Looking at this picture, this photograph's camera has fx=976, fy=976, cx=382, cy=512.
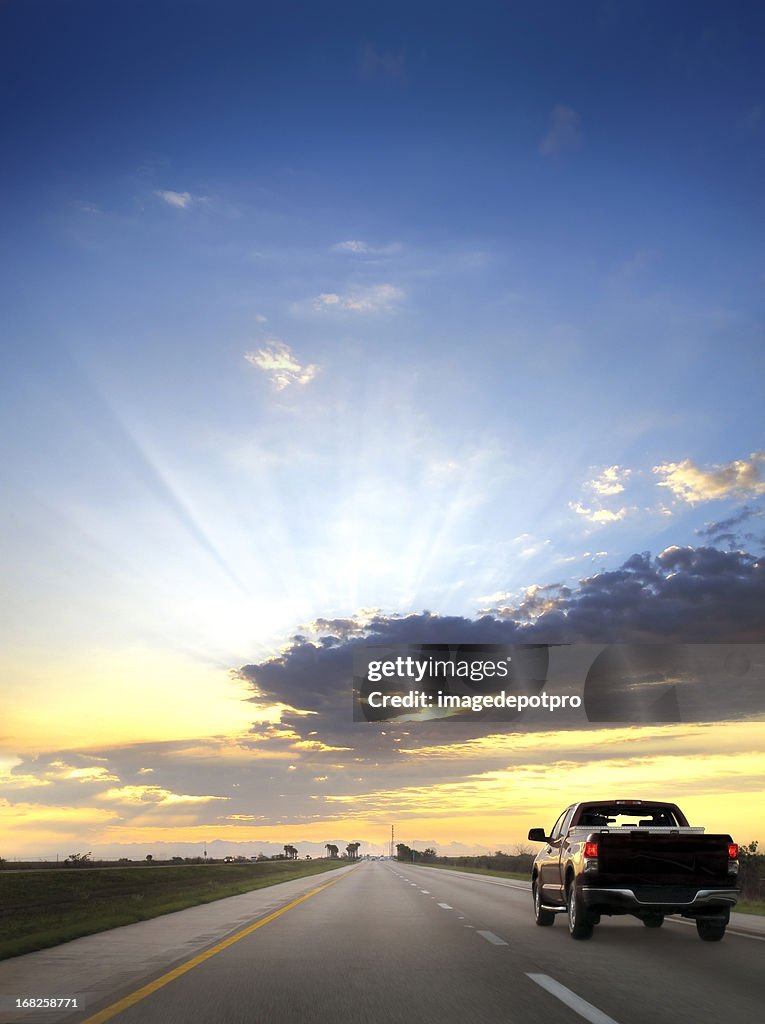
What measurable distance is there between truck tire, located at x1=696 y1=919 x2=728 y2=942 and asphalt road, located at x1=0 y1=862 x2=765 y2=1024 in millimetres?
188

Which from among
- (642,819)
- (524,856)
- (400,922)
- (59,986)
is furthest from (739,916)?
(524,856)

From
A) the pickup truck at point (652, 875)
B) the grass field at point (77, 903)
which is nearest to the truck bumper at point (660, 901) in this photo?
the pickup truck at point (652, 875)

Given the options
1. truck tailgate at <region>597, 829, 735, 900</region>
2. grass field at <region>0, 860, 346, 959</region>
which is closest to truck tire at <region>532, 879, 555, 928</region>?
truck tailgate at <region>597, 829, 735, 900</region>

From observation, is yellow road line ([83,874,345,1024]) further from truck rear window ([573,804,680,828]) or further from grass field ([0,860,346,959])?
truck rear window ([573,804,680,828])

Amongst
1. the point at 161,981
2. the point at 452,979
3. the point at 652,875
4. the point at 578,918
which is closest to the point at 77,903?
the point at 578,918

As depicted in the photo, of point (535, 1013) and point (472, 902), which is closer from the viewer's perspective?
point (535, 1013)

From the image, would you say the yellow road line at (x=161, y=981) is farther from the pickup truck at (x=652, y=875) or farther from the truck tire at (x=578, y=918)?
the pickup truck at (x=652, y=875)

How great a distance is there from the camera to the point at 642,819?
659 inches

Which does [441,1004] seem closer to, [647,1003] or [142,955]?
[647,1003]

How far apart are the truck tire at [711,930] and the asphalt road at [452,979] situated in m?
0.19

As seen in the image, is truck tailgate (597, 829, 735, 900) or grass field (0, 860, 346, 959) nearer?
truck tailgate (597, 829, 735, 900)

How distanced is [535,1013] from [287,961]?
4524 mm

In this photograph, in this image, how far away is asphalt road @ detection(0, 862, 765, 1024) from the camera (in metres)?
8.09

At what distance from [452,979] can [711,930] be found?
247 inches
